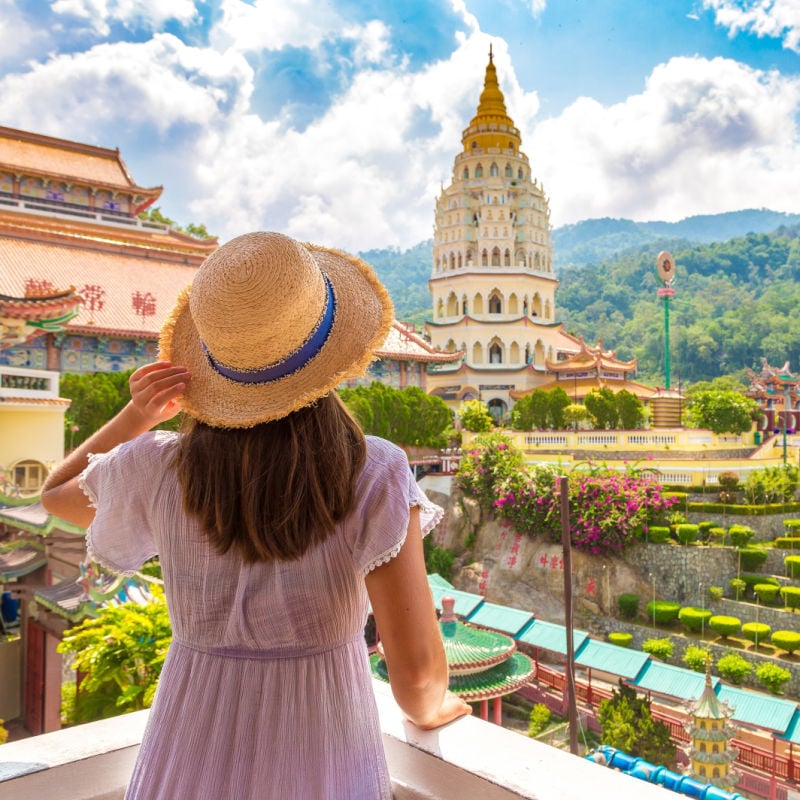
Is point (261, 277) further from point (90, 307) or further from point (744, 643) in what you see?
point (90, 307)

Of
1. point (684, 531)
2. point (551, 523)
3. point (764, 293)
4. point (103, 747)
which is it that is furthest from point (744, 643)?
point (764, 293)

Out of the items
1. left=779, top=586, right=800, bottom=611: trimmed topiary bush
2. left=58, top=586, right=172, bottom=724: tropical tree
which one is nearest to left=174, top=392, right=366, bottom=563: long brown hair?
left=58, top=586, right=172, bottom=724: tropical tree

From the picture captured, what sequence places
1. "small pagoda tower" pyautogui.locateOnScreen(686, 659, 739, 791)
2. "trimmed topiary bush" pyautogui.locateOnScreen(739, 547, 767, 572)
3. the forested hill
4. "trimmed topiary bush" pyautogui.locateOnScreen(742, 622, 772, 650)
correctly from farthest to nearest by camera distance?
the forested hill, "trimmed topiary bush" pyautogui.locateOnScreen(739, 547, 767, 572), "trimmed topiary bush" pyautogui.locateOnScreen(742, 622, 772, 650), "small pagoda tower" pyautogui.locateOnScreen(686, 659, 739, 791)

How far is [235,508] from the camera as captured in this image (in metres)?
1.09

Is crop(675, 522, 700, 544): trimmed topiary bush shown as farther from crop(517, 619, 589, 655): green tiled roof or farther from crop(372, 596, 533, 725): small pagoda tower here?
crop(372, 596, 533, 725): small pagoda tower

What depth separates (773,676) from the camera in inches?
470

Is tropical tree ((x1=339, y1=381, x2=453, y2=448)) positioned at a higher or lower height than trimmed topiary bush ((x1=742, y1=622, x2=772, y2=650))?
higher

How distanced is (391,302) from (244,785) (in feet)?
2.62

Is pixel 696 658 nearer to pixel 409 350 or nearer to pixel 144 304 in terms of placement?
pixel 409 350

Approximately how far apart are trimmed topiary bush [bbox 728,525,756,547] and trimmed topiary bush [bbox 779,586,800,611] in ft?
4.95

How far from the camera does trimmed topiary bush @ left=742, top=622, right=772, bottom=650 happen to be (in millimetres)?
13180

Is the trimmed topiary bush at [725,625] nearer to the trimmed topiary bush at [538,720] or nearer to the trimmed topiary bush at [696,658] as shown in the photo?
the trimmed topiary bush at [696,658]

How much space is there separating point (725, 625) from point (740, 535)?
2.33 meters

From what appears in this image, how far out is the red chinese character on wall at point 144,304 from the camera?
17.8 meters
